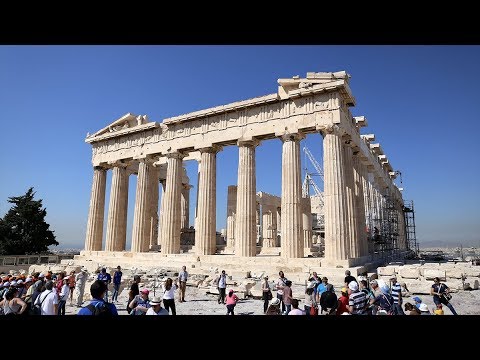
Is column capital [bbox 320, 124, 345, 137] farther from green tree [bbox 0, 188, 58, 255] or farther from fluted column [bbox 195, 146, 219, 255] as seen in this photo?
green tree [bbox 0, 188, 58, 255]

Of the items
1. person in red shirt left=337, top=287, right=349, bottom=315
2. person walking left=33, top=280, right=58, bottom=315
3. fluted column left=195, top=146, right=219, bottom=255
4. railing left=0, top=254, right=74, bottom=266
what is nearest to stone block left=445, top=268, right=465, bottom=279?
person in red shirt left=337, top=287, right=349, bottom=315

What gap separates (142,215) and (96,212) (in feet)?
21.6

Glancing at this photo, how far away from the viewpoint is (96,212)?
1212 inches

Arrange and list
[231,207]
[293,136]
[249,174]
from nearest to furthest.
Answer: [293,136] < [249,174] < [231,207]

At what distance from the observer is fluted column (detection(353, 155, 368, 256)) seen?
2135 centimetres

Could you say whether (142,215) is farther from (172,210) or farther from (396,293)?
(396,293)

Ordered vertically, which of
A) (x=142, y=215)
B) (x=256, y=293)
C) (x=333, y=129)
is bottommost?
(x=256, y=293)

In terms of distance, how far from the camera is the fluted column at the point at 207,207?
23078 mm

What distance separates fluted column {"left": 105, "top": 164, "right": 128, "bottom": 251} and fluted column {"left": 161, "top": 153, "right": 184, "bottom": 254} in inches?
253

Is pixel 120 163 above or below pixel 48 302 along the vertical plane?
above

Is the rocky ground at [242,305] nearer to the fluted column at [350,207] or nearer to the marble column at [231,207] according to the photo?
the fluted column at [350,207]

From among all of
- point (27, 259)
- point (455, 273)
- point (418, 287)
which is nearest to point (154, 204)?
point (27, 259)
